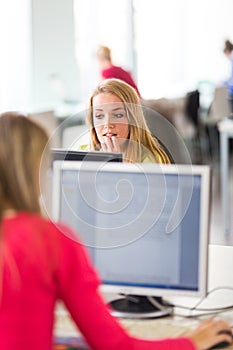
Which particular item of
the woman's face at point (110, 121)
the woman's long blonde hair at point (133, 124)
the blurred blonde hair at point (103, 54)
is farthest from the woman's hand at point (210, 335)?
the blurred blonde hair at point (103, 54)

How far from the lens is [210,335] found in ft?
5.88

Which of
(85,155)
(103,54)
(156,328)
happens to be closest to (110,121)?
(85,155)

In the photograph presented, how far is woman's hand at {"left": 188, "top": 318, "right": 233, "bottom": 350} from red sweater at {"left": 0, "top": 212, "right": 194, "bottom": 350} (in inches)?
14.0

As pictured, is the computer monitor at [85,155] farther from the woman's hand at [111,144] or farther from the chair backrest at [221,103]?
the chair backrest at [221,103]

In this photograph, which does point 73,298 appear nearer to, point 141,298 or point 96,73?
point 141,298

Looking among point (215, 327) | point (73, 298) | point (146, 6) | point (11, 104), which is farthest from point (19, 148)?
point (146, 6)

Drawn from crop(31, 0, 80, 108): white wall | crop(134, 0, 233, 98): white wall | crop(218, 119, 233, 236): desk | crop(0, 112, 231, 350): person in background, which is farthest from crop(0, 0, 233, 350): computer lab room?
crop(134, 0, 233, 98): white wall

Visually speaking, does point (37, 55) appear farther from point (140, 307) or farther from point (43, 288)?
point (43, 288)

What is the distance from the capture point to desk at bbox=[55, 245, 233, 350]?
1.96 m

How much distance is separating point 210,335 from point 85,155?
674 mm

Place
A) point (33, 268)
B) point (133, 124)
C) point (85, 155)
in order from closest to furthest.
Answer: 1. point (33, 268)
2. point (85, 155)
3. point (133, 124)

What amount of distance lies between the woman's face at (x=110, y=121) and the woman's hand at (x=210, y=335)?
1312mm

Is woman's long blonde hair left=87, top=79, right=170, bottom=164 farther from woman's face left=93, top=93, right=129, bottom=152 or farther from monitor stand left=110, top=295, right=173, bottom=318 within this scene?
monitor stand left=110, top=295, right=173, bottom=318

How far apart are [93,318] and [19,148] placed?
0.32 metres
